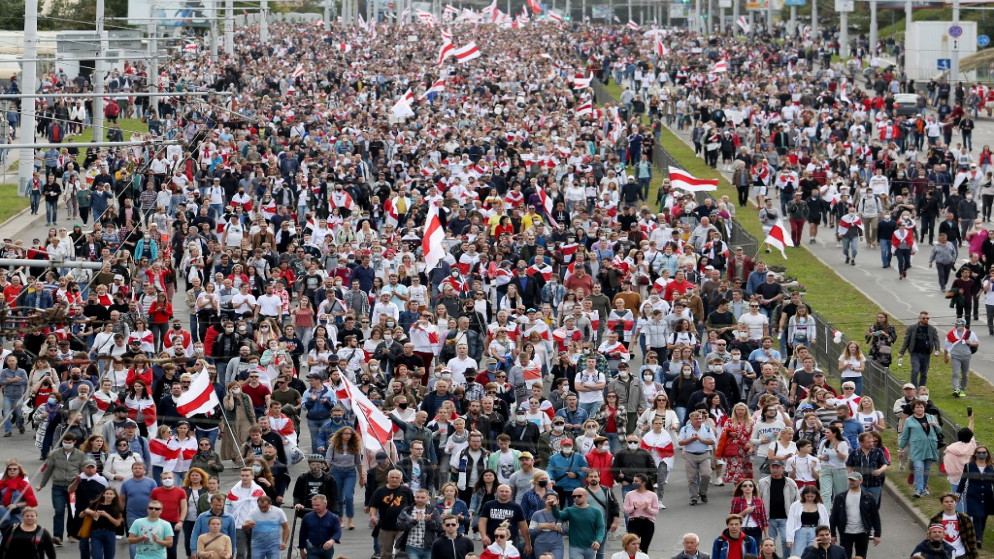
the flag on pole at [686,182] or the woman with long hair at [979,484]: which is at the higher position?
the flag on pole at [686,182]

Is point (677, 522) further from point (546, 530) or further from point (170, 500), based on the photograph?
point (170, 500)

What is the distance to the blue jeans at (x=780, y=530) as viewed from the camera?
59.8 feet

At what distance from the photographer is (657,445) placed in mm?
20000

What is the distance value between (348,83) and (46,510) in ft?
140

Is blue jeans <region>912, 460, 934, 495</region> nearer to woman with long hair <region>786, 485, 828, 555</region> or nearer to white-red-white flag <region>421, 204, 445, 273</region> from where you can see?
woman with long hair <region>786, 485, 828, 555</region>

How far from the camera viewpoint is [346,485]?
19297 mm

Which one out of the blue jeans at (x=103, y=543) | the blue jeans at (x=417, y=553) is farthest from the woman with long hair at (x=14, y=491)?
the blue jeans at (x=417, y=553)

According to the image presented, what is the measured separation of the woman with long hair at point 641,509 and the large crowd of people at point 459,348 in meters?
0.03

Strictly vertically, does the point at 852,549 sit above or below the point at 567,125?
below

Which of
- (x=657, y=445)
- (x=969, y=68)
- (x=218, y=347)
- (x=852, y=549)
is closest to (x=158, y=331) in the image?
(x=218, y=347)

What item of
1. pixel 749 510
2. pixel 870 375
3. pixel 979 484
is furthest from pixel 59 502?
pixel 870 375

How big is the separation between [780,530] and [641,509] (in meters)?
1.46

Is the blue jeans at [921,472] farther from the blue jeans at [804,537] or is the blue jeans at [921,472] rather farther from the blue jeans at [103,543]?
the blue jeans at [103,543]

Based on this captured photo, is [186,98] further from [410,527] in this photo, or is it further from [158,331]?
[410,527]
